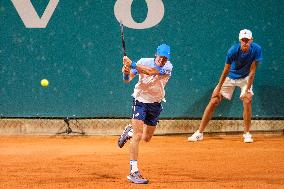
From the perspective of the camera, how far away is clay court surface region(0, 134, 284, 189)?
22.1 feet

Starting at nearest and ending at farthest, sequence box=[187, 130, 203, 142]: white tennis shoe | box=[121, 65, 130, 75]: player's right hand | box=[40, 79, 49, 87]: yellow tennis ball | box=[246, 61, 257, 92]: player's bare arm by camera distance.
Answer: box=[121, 65, 130, 75]: player's right hand
box=[246, 61, 257, 92]: player's bare arm
box=[187, 130, 203, 142]: white tennis shoe
box=[40, 79, 49, 87]: yellow tennis ball

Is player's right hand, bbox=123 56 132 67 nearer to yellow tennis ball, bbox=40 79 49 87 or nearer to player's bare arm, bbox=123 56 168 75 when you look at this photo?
player's bare arm, bbox=123 56 168 75

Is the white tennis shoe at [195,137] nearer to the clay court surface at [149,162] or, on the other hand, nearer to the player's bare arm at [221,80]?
the clay court surface at [149,162]

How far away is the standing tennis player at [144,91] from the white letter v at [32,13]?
421 cm

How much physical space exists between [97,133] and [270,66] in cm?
369

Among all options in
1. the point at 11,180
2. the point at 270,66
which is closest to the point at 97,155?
the point at 11,180

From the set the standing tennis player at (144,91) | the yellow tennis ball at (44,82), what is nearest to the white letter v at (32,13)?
the yellow tennis ball at (44,82)

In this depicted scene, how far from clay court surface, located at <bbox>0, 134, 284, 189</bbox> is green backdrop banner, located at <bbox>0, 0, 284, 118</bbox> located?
1165 millimetres

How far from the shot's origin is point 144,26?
1139cm

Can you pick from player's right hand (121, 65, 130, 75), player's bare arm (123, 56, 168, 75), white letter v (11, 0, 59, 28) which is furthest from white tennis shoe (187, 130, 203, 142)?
player's right hand (121, 65, 130, 75)

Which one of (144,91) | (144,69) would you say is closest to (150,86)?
(144,91)

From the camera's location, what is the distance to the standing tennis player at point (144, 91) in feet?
22.4

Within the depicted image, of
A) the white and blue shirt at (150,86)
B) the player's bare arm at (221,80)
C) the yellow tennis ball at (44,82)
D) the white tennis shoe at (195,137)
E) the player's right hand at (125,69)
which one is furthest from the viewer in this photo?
the yellow tennis ball at (44,82)

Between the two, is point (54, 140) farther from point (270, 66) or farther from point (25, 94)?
point (270, 66)
